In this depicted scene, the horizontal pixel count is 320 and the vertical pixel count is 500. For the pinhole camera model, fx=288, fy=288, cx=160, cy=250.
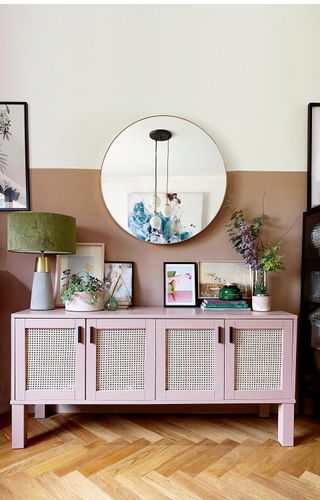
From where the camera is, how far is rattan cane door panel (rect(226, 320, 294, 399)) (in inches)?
66.2

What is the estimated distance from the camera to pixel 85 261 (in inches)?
81.4

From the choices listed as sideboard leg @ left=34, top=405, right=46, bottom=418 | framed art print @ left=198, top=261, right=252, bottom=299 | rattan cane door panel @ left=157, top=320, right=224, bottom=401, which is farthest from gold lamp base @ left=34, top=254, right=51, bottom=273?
framed art print @ left=198, top=261, right=252, bottom=299

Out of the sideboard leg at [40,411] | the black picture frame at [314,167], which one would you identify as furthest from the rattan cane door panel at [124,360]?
the black picture frame at [314,167]

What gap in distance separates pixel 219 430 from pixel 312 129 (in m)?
2.19

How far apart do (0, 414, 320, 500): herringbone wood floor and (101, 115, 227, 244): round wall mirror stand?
4.13 ft

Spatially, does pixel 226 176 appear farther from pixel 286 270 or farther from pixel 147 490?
pixel 147 490

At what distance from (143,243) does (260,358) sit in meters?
1.07

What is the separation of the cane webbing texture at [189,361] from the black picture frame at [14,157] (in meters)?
1.42

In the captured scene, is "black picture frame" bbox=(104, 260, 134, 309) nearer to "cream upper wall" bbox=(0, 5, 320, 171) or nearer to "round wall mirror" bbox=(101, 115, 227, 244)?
"round wall mirror" bbox=(101, 115, 227, 244)

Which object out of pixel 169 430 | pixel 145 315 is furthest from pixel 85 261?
pixel 169 430

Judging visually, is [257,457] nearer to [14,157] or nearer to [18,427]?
[18,427]

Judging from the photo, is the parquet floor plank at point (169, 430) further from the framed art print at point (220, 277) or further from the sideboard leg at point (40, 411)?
the framed art print at point (220, 277)

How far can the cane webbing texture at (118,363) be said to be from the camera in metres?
1.67

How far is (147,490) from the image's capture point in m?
1.33
